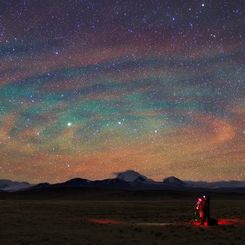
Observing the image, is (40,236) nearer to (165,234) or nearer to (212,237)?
(165,234)

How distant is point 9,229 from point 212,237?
1234 cm

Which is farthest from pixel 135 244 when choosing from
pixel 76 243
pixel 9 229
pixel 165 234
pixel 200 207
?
pixel 200 207

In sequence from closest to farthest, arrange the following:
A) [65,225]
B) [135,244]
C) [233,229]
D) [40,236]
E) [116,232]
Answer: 1. [135,244]
2. [40,236]
3. [116,232]
4. [233,229]
5. [65,225]

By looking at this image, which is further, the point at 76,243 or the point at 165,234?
the point at 165,234

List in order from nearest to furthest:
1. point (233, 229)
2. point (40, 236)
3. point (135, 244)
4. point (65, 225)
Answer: point (135, 244) < point (40, 236) < point (233, 229) < point (65, 225)

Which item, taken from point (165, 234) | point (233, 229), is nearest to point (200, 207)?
point (233, 229)

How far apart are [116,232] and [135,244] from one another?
18.7ft

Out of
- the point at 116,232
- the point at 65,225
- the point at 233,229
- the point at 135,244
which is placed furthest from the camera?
the point at 65,225

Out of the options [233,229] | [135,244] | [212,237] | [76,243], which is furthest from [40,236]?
[233,229]

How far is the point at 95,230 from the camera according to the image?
32094 mm

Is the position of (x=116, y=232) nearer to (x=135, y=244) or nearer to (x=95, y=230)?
(x=95, y=230)

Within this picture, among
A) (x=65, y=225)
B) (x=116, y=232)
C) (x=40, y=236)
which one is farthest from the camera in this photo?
(x=65, y=225)

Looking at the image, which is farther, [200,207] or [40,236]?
[200,207]

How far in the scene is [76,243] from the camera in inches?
1001
